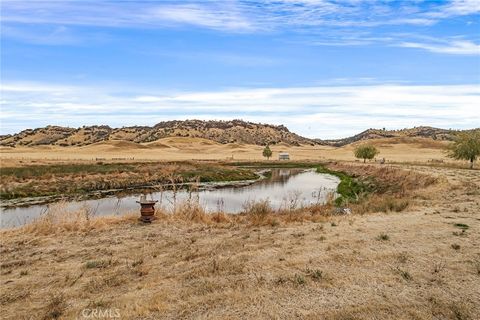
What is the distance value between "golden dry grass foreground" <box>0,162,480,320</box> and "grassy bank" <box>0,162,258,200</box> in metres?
15.7

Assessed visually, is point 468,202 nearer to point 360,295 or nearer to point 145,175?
point 360,295

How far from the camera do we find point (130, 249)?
12547 mm

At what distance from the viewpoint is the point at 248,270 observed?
9906mm

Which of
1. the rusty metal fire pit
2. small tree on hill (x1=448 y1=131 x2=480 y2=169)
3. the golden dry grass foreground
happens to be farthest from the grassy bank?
small tree on hill (x1=448 y1=131 x2=480 y2=169)

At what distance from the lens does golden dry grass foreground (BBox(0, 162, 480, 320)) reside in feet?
25.6

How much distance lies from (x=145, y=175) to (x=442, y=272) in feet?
138

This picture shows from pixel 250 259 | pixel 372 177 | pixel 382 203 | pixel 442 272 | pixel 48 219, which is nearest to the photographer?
pixel 442 272

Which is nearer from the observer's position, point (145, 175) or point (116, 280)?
point (116, 280)

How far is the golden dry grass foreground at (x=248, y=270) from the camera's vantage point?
780 centimetres

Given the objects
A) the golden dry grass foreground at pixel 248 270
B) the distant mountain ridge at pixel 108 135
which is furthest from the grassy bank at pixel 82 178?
the distant mountain ridge at pixel 108 135

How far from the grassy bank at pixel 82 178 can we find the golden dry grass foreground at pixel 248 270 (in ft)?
51.6

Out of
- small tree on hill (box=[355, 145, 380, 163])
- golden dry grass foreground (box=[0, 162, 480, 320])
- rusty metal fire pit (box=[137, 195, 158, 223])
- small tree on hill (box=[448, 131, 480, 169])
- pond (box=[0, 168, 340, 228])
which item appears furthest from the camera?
small tree on hill (box=[355, 145, 380, 163])

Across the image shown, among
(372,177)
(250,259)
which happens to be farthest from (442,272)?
(372,177)

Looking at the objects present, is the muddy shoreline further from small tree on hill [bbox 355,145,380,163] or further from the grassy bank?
small tree on hill [bbox 355,145,380,163]
